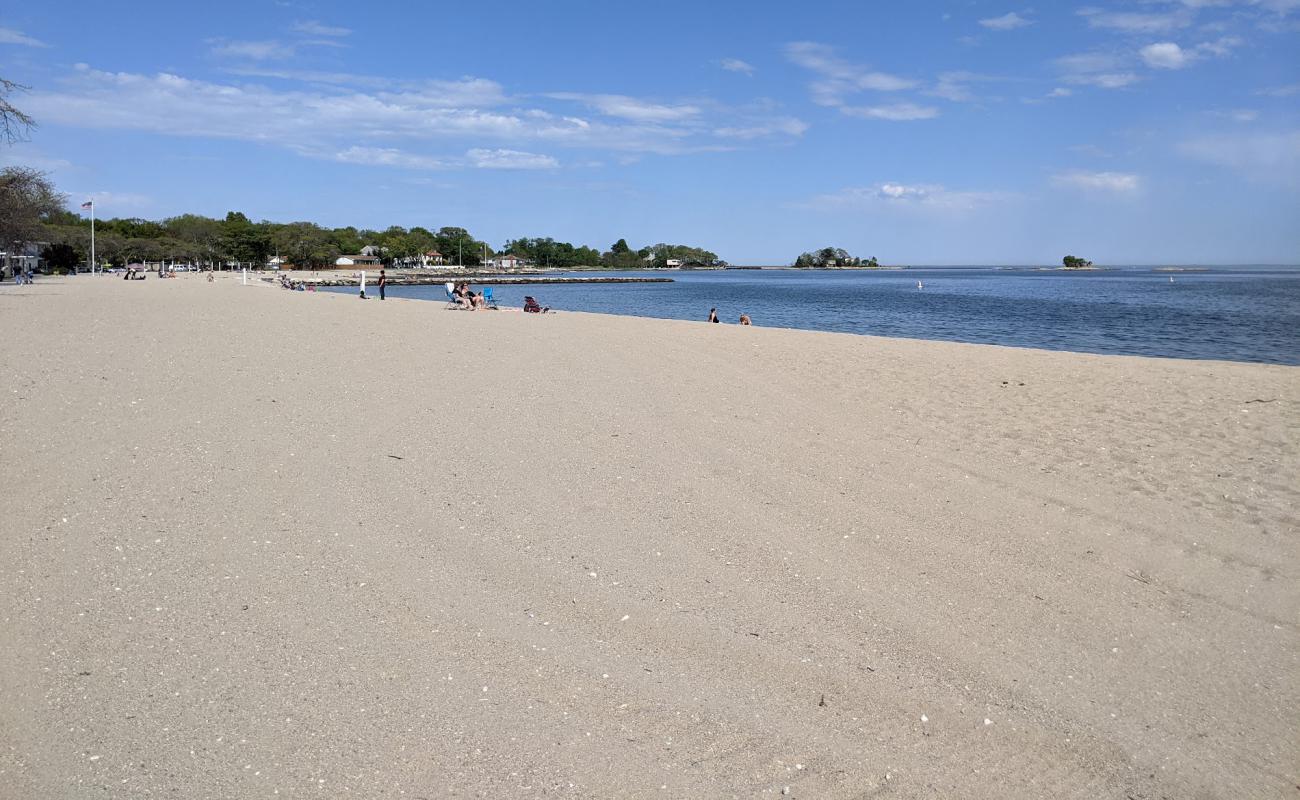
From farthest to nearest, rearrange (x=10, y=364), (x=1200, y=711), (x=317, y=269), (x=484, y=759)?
(x=317, y=269) → (x=10, y=364) → (x=1200, y=711) → (x=484, y=759)

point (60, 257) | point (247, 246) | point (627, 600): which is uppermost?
point (247, 246)

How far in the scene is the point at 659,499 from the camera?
6621 millimetres

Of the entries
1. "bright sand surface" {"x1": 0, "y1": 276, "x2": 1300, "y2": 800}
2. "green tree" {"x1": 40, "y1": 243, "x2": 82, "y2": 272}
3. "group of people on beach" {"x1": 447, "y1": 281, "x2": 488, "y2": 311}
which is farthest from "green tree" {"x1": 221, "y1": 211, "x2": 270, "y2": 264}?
"bright sand surface" {"x1": 0, "y1": 276, "x2": 1300, "y2": 800}

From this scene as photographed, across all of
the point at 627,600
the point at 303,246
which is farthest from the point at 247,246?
the point at 627,600

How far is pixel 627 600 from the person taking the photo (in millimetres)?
4863

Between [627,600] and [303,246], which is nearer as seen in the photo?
[627,600]

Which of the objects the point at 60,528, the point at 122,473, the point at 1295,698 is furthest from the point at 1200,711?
the point at 122,473

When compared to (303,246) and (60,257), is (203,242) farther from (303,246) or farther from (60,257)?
(60,257)

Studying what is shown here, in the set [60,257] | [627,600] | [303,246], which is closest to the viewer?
[627,600]

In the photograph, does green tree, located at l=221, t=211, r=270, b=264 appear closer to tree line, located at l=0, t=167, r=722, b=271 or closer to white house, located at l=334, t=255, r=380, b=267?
tree line, located at l=0, t=167, r=722, b=271

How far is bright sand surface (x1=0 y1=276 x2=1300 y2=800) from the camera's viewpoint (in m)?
3.53

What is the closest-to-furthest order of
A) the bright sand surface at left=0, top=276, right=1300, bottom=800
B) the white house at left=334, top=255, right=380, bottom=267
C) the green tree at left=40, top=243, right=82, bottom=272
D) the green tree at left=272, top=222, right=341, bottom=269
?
the bright sand surface at left=0, top=276, right=1300, bottom=800, the green tree at left=40, top=243, right=82, bottom=272, the green tree at left=272, top=222, right=341, bottom=269, the white house at left=334, top=255, right=380, bottom=267

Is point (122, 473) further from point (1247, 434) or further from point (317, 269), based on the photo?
point (317, 269)

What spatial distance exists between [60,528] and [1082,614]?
6446mm
